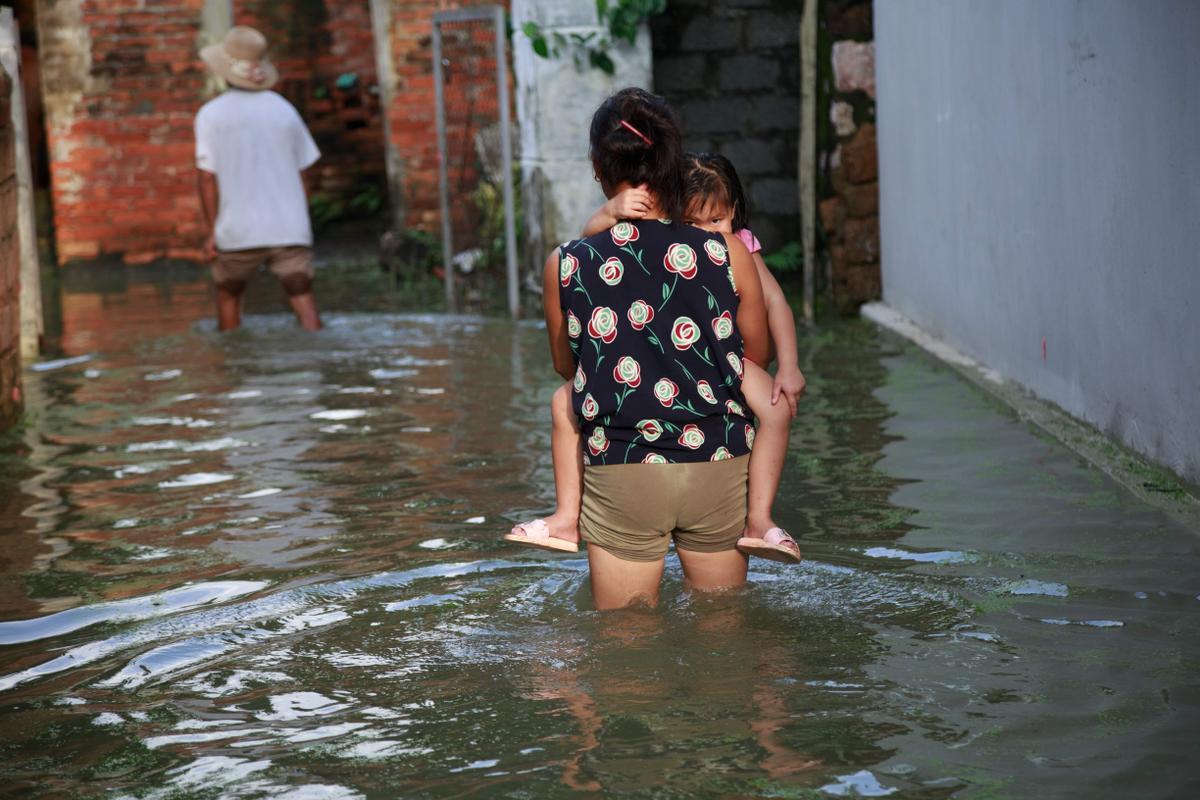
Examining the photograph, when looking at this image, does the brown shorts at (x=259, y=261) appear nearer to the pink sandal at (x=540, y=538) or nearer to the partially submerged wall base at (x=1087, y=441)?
the partially submerged wall base at (x=1087, y=441)

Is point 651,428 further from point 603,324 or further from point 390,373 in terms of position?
point 390,373

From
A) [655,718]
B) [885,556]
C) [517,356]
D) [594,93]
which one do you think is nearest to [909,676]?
[655,718]

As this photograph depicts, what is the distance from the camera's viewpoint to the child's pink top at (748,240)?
391 cm

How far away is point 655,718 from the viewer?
3398mm

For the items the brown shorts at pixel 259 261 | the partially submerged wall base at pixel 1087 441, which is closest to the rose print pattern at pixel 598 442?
the partially submerged wall base at pixel 1087 441

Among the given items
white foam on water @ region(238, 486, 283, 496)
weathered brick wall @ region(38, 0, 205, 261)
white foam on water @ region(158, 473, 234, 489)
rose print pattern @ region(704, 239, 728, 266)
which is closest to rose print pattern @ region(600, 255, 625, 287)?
rose print pattern @ region(704, 239, 728, 266)

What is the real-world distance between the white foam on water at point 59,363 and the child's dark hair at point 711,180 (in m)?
6.65

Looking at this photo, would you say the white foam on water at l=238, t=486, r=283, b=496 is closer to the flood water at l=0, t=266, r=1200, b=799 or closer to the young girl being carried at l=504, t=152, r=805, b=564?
the flood water at l=0, t=266, r=1200, b=799

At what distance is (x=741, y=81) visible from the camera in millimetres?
11328

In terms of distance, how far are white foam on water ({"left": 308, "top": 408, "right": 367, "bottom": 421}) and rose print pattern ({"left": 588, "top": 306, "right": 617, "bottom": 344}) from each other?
3928 millimetres

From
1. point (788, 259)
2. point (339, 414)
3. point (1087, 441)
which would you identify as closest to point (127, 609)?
point (339, 414)

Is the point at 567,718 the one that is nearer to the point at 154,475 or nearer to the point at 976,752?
the point at 976,752

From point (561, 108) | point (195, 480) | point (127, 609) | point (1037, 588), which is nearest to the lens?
point (1037, 588)

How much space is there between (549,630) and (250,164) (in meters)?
6.66
